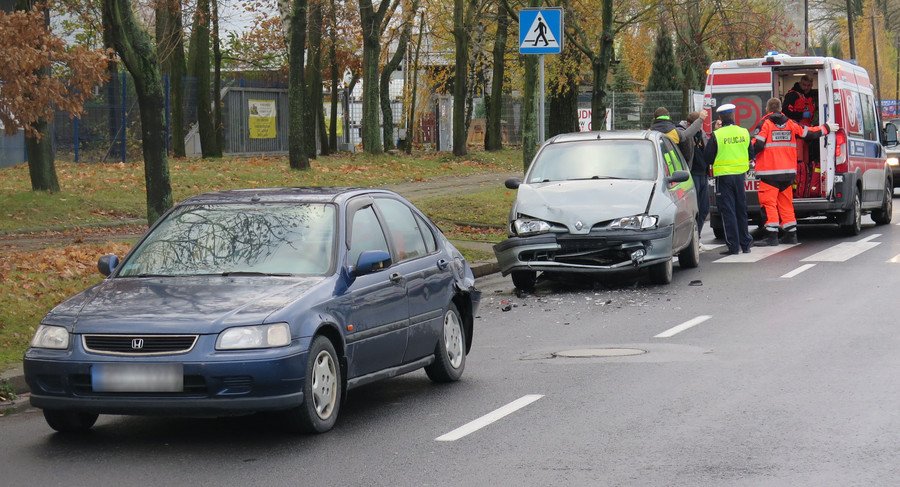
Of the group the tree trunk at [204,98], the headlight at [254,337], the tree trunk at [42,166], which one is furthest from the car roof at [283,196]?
the tree trunk at [204,98]

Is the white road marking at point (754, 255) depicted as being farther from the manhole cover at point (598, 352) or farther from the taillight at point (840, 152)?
the manhole cover at point (598, 352)

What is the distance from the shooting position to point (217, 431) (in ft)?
27.5

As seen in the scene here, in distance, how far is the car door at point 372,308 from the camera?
8.54 metres

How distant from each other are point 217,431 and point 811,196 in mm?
14927

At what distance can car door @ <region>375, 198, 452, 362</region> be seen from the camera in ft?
30.6

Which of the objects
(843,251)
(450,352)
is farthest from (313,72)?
(450,352)

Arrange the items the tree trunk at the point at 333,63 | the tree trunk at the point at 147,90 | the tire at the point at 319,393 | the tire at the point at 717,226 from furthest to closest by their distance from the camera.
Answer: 1. the tree trunk at the point at 333,63
2. the tire at the point at 717,226
3. the tree trunk at the point at 147,90
4. the tire at the point at 319,393

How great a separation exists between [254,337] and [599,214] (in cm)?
825

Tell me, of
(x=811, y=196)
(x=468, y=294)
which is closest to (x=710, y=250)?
(x=811, y=196)

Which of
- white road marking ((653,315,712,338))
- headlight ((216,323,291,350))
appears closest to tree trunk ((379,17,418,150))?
white road marking ((653,315,712,338))

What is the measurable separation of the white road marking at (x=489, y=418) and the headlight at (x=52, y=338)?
6.90 ft

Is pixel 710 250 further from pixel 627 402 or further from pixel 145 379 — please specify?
pixel 145 379

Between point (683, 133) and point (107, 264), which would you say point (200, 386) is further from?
point (683, 133)

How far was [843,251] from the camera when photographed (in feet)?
65.0
